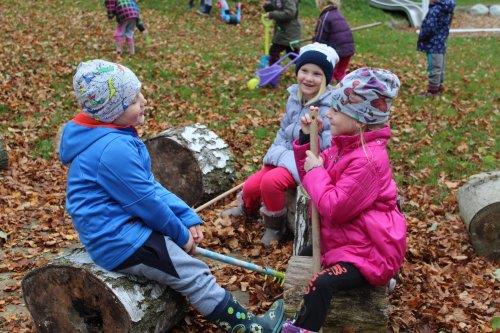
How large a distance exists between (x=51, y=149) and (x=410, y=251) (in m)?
5.02

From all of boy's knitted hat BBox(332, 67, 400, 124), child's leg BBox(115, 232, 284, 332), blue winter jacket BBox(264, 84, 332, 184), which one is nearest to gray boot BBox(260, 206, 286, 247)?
blue winter jacket BBox(264, 84, 332, 184)

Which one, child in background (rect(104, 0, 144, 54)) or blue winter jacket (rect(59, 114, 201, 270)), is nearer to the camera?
blue winter jacket (rect(59, 114, 201, 270))

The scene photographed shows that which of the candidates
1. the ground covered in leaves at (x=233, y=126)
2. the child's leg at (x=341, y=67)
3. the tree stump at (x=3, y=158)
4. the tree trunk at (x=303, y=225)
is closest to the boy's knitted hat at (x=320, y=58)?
the tree trunk at (x=303, y=225)

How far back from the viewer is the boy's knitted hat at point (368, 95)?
360cm

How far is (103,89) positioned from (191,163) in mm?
2851

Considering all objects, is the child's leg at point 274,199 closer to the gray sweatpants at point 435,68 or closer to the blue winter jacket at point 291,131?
the blue winter jacket at point 291,131

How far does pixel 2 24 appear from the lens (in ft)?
47.2

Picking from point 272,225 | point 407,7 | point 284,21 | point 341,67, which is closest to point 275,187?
point 272,225

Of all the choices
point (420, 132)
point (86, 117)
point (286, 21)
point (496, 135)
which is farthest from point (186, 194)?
point (286, 21)

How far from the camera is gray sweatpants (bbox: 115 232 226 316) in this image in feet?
11.9

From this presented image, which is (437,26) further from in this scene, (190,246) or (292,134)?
(190,246)

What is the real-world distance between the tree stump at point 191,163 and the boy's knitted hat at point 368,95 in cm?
282

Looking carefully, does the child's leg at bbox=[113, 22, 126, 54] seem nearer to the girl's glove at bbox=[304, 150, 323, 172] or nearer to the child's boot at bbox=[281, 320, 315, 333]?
the girl's glove at bbox=[304, 150, 323, 172]

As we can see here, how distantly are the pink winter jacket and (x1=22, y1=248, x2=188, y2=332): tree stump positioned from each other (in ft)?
3.74
